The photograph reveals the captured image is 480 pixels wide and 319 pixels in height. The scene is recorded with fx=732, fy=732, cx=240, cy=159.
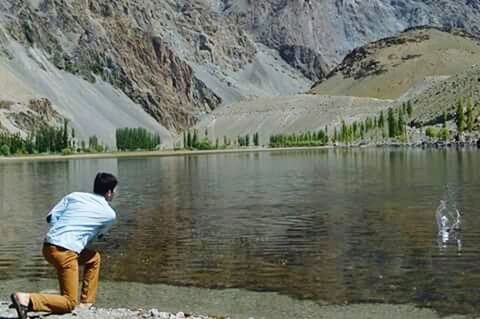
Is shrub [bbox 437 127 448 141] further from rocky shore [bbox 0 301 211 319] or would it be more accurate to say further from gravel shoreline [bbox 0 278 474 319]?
A: rocky shore [bbox 0 301 211 319]

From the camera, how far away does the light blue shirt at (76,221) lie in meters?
15.4

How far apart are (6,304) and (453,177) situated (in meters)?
56.0

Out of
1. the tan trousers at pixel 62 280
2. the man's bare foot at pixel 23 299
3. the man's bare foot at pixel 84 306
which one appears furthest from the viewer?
the man's bare foot at pixel 84 306

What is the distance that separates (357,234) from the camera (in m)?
33.2

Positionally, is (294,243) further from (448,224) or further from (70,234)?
(70,234)

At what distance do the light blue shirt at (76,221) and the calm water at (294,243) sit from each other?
306 inches

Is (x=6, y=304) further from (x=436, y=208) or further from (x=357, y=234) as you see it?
(x=436, y=208)

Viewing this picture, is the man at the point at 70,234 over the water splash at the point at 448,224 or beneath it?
over

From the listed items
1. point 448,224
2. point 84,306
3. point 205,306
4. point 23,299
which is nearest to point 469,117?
point 448,224

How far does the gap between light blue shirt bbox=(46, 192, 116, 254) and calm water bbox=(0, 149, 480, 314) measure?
7.77 m

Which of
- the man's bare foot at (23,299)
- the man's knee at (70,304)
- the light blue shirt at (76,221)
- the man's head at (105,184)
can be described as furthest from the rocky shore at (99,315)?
the man's head at (105,184)

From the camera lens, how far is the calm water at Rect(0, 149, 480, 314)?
22.3 metres

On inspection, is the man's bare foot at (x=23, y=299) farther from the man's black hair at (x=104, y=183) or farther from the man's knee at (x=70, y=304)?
the man's black hair at (x=104, y=183)

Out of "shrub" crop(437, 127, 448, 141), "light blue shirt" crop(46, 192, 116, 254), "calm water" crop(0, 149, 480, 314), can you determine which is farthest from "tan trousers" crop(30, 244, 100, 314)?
"shrub" crop(437, 127, 448, 141)
